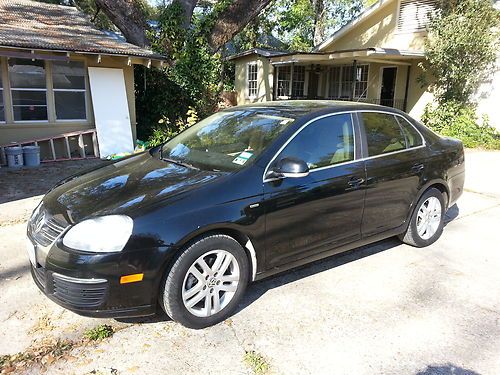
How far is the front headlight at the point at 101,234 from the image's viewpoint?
2.75 m

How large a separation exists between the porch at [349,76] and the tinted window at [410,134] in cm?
978

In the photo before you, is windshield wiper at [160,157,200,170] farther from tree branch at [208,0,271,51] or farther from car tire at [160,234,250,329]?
tree branch at [208,0,271,51]

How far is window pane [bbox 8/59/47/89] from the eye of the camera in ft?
32.5

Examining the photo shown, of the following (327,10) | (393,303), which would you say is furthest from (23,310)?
(327,10)

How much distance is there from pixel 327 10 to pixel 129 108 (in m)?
24.0

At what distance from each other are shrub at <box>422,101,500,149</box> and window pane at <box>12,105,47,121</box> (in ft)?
39.3

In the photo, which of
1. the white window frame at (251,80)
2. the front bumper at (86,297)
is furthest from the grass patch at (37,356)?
the white window frame at (251,80)

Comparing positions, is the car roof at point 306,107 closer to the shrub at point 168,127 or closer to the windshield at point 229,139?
the windshield at point 229,139

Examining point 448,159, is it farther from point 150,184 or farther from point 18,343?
point 18,343

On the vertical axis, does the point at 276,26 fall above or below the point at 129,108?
above

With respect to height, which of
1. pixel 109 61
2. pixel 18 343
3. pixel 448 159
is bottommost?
pixel 18 343

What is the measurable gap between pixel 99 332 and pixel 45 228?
856 millimetres

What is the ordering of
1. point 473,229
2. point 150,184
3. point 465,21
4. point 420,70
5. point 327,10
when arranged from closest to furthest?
point 150,184
point 473,229
point 465,21
point 420,70
point 327,10

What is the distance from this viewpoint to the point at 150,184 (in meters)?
3.26
